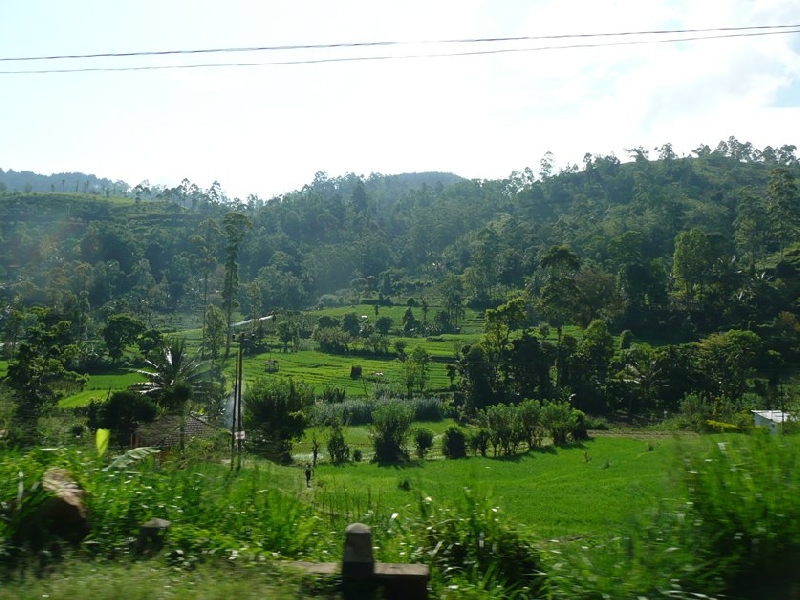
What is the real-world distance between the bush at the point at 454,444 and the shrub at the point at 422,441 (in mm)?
832

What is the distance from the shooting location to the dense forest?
150 ft

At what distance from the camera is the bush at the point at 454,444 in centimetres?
3741

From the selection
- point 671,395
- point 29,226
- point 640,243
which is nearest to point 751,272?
point 640,243

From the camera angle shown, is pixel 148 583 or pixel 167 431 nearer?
pixel 148 583

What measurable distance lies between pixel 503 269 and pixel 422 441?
153 feet

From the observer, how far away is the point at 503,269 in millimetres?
81750

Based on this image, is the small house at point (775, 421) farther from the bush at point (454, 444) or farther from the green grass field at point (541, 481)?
the bush at point (454, 444)

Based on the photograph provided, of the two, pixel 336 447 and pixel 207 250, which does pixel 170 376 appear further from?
pixel 207 250

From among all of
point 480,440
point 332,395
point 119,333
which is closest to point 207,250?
point 119,333

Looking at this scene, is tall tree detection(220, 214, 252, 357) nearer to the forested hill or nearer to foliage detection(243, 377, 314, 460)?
the forested hill

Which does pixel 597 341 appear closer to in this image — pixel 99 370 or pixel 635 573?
pixel 99 370

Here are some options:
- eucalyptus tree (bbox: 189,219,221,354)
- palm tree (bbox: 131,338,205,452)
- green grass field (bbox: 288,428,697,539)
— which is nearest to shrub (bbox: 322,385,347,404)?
green grass field (bbox: 288,428,697,539)

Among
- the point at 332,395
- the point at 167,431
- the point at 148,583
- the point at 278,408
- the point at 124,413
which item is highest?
the point at 148,583

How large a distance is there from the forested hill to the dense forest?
0.83 ft
